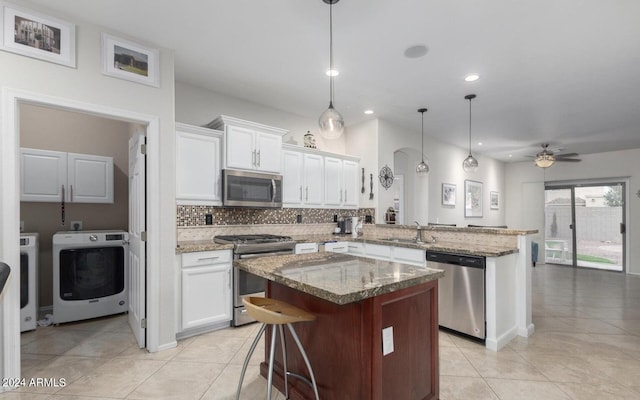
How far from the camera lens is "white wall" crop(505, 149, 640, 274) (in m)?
6.77

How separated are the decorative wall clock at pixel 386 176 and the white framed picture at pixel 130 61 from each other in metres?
3.42

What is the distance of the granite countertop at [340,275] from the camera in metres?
1.45

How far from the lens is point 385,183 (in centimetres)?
514

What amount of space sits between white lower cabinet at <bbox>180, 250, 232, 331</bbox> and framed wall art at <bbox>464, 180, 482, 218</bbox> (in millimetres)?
5796

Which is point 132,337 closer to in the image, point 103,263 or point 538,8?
point 103,263

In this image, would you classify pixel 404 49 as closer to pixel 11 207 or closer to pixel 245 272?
pixel 245 272

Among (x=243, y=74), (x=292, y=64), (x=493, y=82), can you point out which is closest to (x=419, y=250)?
(x=493, y=82)

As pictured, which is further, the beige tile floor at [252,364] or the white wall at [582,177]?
the white wall at [582,177]

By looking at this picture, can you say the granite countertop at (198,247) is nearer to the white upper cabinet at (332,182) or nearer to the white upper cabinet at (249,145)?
the white upper cabinet at (249,145)

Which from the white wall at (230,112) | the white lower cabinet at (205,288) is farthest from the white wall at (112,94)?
the white wall at (230,112)

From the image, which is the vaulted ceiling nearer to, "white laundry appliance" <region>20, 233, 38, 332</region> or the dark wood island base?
the dark wood island base

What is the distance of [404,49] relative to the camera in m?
2.95

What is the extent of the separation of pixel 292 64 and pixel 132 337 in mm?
3207

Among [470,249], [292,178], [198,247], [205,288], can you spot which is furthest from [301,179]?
[470,249]
